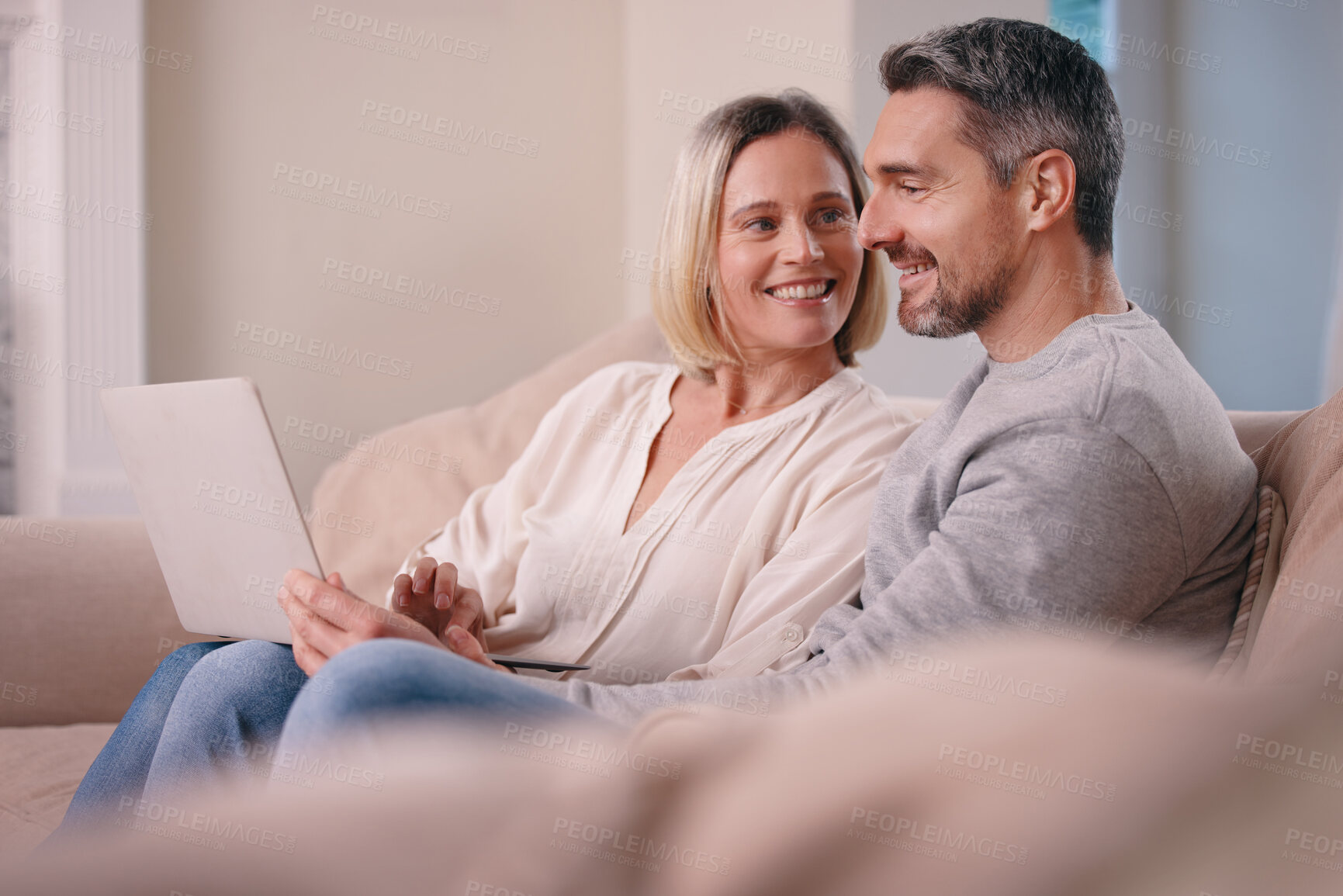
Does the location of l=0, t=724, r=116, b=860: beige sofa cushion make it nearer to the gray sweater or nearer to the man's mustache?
the gray sweater

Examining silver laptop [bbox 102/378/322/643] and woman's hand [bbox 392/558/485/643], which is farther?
woman's hand [bbox 392/558/485/643]

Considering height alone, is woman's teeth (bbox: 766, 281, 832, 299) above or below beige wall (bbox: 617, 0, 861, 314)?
below

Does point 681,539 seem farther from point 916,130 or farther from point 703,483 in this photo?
point 916,130

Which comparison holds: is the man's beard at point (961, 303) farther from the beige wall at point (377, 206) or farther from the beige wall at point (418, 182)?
the beige wall at point (377, 206)

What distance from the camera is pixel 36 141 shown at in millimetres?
2510

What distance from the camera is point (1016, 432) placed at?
904 mm

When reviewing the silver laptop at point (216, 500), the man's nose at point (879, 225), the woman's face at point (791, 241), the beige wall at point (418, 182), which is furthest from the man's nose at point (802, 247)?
the beige wall at point (418, 182)

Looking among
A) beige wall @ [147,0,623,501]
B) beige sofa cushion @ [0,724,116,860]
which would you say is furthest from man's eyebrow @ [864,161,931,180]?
beige wall @ [147,0,623,501]

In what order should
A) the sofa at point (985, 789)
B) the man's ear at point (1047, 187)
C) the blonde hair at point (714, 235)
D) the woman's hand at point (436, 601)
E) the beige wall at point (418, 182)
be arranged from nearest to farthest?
1. the sofa at point (985, 789)
2. the man's ear at point (1047, 187)
3. the woman's hand at point (436, 601)
4. the blonde hair at point (714, 235)
5. the beige wall at point (418, 182)

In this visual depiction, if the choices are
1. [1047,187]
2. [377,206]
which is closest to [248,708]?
[1047,187]

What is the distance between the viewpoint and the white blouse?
118 centimetres

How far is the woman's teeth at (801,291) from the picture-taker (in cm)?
139

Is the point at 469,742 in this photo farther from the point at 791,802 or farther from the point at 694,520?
the point at 694,520

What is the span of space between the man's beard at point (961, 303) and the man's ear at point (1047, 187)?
56 mm
